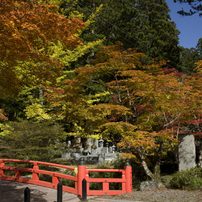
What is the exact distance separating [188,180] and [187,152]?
2470 millimetres

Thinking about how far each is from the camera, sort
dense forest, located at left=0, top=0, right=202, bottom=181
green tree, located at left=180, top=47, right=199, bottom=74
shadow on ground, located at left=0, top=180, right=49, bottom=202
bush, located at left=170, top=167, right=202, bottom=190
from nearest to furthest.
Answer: dense forest, located at left=0, top=0, right=202, bottom=181 < shadow on ground, located at left=0, top=180, right=49, bottom=202 < bush, located at left=170, top=167, right=202, bottom=190 < green tree, located at left=180, top=47, right=199, bottom=74

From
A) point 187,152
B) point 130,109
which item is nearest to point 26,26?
point 130,109

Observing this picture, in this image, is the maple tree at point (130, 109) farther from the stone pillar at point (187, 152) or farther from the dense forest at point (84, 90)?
the stone pillar at point (187, 152)

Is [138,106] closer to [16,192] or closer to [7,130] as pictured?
[16,192]

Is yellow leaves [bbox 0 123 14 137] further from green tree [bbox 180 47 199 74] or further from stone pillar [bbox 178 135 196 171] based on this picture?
green tree [bbox 180 47 199 74]

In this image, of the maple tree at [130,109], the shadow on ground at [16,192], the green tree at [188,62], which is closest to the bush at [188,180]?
the maple tree at [130,109]

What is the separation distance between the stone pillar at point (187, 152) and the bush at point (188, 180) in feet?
4.80

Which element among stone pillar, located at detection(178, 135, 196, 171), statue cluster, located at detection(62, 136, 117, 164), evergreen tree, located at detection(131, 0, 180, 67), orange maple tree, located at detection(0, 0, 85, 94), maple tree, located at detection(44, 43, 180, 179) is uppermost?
evergreen tree, located at detection(131, 0, 180, 67)

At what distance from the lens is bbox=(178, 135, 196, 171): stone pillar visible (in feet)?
33.4

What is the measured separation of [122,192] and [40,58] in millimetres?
5506

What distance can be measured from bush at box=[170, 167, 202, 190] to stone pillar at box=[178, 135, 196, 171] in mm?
1464

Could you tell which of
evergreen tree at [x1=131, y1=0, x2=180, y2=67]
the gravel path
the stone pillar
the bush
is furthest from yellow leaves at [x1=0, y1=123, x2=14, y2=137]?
evergreen tree at [x1=131, y1=0, x2=180, y2=67]

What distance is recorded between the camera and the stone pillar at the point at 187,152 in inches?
401

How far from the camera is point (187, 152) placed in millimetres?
10312
